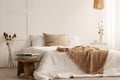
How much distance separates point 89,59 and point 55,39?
1.73m

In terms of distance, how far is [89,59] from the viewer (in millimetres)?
4832

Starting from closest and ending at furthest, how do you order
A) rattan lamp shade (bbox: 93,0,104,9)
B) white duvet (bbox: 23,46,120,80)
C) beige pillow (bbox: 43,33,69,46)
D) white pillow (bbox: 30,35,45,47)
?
1. white duvet (bbox: 23,46,120,80)
2. beige pillow (bbox: 43,33,69,46)
3. white pillow (bbox: 30,35,45,47)
4. rattan lamp shade (bbox: 93,0,104,9)

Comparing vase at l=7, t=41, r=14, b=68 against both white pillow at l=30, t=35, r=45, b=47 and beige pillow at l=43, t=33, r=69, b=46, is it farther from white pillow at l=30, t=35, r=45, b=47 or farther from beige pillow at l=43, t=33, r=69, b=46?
beige pillow at l=43, t=33, r=69, b=46

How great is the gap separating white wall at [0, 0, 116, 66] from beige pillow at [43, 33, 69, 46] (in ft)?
1.66

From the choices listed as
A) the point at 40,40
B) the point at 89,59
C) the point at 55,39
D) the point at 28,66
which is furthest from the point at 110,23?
the point at 28,66

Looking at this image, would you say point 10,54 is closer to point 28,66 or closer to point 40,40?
point 40,40

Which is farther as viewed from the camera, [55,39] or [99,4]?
[99,4]

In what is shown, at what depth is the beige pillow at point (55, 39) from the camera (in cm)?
636

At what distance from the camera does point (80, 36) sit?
7.08m

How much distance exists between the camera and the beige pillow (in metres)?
6.36

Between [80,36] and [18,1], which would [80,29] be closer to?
[80,36]

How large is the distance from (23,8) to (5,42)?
987 mm

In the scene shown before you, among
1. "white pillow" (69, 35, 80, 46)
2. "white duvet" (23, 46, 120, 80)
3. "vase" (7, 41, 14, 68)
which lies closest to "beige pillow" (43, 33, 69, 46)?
"white pillow" (69, 35, 80, 46)

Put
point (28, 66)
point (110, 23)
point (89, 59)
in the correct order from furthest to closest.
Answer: point (110, 23), point (28, 66), point (89, 59)
